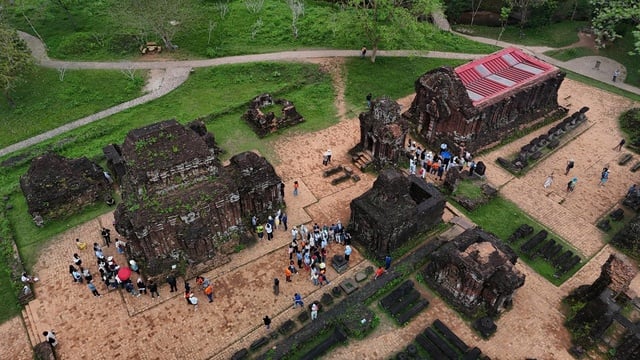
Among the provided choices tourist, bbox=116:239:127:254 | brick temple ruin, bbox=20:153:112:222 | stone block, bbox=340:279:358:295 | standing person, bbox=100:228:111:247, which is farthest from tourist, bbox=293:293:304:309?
brick temple ruin, bbox=20:153:112:222

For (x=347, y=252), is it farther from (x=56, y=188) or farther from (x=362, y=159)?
(x=56, y=188)

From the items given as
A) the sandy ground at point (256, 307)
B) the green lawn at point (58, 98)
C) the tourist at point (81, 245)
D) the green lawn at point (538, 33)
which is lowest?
the sandy ground at point (256, 307)

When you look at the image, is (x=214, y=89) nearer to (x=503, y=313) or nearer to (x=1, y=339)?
(x=1, y=339)

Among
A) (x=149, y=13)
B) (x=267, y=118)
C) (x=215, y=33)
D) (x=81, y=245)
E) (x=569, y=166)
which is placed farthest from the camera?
(x=215, y=33)

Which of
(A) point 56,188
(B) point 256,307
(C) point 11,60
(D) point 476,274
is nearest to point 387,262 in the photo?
(D) point 476,274

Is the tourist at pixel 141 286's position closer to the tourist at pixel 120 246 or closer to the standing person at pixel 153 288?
the standing person at pixel 153 288

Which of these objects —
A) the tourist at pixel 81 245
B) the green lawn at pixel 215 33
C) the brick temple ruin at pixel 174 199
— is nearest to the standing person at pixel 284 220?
the brick temple ruin at pixel 174 199

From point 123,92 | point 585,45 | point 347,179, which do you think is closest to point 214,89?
point 123,92
